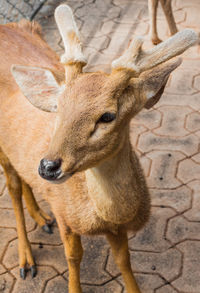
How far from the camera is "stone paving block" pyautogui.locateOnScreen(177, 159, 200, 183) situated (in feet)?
16.2

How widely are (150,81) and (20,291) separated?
2227 millimetres

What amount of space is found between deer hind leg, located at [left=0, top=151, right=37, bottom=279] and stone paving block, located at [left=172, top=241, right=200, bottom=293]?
4.07 feet

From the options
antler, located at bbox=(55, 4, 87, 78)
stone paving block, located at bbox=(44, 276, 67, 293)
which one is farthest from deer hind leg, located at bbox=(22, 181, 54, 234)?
antler, located at bbox=(55, 4, 87, 78)

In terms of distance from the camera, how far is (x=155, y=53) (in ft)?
9.27

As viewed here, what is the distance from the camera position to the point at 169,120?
224 inches

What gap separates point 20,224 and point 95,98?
203 cm

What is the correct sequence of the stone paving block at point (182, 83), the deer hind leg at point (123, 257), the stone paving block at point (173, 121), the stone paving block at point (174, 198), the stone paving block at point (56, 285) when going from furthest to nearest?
the stone paving block at point (182, 83) < the stone paving block at point (173, 121) < the stone paving block at point (174, 198) < the stone paving block at point (56, 285) < the deer hind leg at point (123, 257)

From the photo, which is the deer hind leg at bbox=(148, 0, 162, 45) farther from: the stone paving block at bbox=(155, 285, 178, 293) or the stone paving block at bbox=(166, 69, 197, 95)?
the stone paving block at bbox=(155, 285, 178, 293)

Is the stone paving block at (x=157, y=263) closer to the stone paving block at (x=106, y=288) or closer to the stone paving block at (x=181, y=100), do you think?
the stone paving block at (x=106, y=288)

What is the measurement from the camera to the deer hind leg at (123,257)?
3748 millimetres

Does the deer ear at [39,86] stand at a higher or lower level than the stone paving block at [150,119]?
higher

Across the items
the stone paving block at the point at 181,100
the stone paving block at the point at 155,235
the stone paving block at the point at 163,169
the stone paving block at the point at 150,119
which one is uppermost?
the stone paving block at the point at 181,100

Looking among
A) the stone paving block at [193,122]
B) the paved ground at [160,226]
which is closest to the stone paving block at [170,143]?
the paved ground at [160,226]

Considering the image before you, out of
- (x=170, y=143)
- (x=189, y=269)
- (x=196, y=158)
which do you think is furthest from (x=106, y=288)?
(x=170, y=143)
